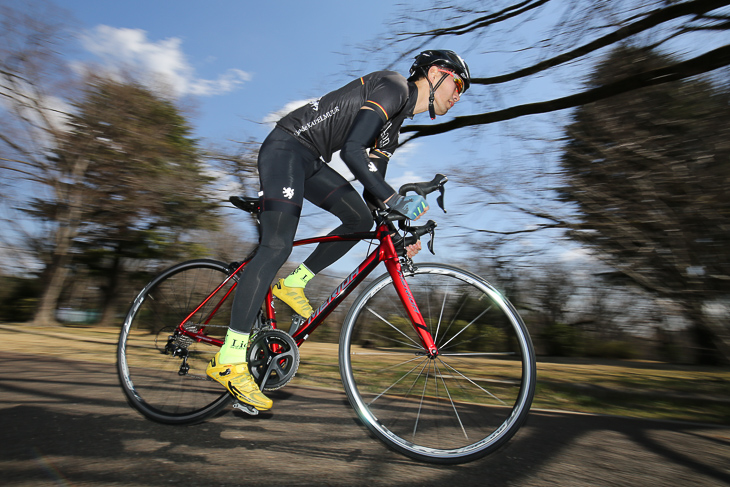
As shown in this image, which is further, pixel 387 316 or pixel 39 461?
pixel 387 316

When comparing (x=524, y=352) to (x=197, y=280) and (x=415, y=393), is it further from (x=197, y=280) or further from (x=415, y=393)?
(x=197, y=280)

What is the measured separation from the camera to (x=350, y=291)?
9.10 ft

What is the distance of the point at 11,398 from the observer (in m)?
3.07

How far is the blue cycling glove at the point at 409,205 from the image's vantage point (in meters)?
2.39

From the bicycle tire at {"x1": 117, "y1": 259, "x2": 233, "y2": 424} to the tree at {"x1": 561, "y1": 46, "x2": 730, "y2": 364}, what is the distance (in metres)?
5.98

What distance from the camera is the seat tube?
2453 millimetres

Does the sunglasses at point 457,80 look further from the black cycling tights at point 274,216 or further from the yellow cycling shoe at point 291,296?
the yellow cycling shoe at point 291,296

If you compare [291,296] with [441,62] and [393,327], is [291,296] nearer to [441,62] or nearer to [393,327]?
[393,327]

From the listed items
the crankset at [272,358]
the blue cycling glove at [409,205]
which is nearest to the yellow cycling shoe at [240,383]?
the crankset at [272,358]

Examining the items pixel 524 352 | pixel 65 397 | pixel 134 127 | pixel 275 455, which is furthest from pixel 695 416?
pixel 134 127

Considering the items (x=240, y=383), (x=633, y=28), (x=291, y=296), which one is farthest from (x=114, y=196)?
(x=633, y=28)

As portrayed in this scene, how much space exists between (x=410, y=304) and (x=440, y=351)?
295 millimetres

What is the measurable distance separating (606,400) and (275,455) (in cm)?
366

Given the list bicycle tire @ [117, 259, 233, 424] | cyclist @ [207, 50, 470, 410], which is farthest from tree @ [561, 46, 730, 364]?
bicycle tire @ [117, 259, 233, 424]
